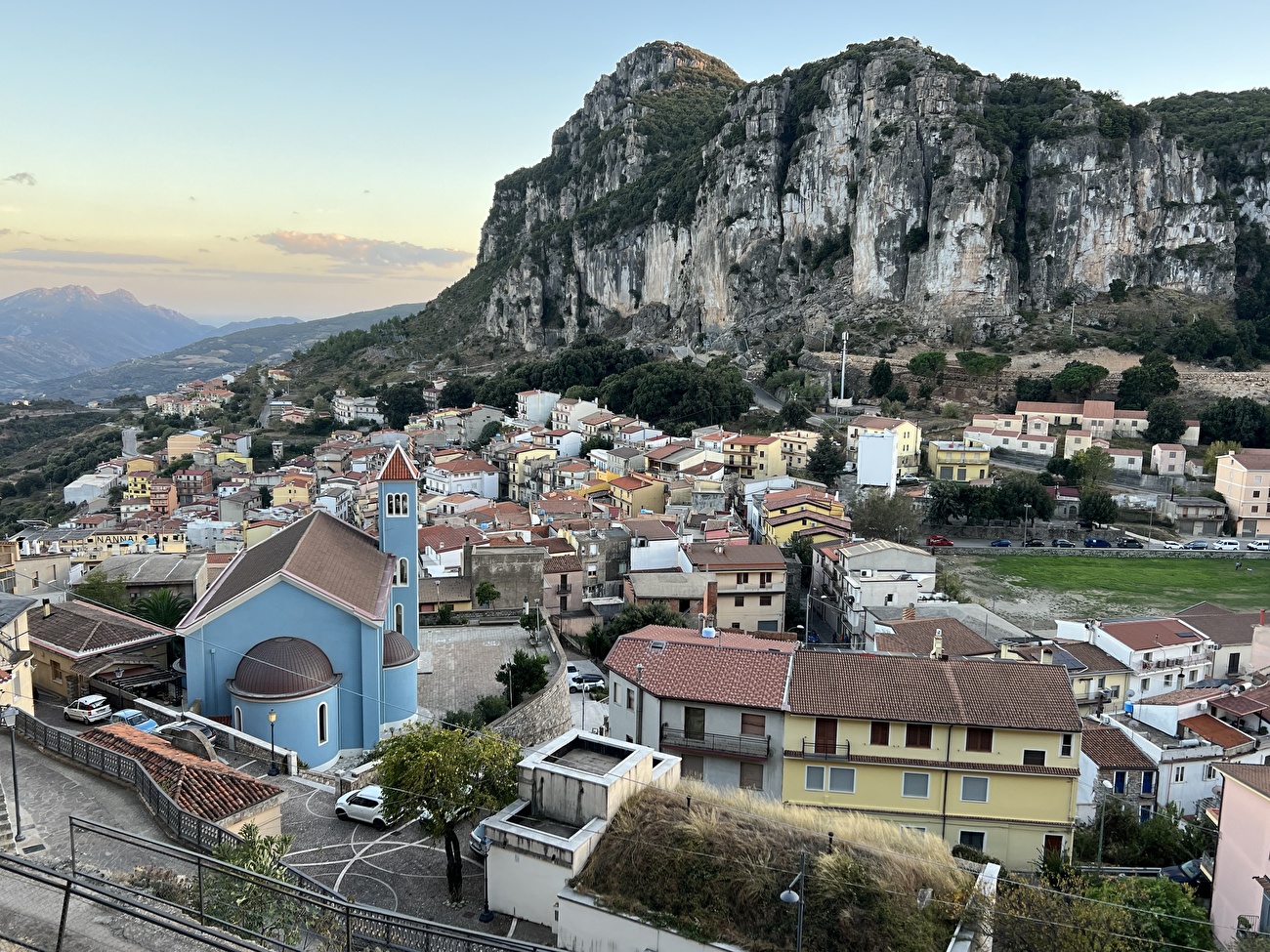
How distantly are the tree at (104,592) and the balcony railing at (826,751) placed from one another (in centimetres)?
2250

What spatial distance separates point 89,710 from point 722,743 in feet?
38.1

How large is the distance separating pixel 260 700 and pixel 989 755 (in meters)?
13.9

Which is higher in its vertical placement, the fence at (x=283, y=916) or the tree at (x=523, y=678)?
the fence at (x=283, y=916)

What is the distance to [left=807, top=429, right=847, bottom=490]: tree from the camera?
5928 cm

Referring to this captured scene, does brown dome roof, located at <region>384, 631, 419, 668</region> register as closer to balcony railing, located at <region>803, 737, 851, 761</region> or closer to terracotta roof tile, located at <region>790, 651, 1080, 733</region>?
terracotta roof tile, located at <region>790, 651, 1080, 733</region>

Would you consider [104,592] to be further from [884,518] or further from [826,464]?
[826,464]

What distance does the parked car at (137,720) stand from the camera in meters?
16.7

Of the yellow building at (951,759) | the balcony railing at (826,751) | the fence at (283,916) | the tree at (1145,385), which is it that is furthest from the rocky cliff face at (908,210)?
the fence at (283,916)

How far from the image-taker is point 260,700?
19219 millimetres

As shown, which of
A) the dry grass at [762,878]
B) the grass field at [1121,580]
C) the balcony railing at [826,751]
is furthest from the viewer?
the grass field at [1121,580]

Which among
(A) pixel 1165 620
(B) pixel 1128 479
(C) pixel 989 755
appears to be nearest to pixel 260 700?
(C) pixel 989 755

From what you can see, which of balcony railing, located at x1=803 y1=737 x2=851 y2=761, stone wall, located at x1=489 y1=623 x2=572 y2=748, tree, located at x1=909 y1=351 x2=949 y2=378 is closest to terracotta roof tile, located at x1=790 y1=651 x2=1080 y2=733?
balcony railing, located at x1=803 y1=737 x2=851 y2=761

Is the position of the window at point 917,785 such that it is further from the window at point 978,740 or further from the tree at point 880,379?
the tree at point 880,379

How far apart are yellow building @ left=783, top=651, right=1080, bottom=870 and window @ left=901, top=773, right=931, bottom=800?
2 centimetres
